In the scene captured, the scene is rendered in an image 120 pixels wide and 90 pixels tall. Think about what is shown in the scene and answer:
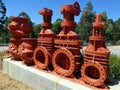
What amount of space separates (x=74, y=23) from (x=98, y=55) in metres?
1.47

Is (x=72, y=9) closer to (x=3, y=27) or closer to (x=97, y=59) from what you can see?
(x=97, y=59)

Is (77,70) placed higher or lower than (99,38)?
lower

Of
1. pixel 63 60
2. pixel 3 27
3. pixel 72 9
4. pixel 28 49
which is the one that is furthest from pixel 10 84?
pixel 3 27

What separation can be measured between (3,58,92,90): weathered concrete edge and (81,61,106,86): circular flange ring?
0.23 metres

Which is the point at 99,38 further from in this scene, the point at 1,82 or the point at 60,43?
the point at 1,82

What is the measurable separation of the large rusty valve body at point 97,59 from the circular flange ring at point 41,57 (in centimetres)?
150

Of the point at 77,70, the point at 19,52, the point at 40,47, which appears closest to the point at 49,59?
the point at 40,47

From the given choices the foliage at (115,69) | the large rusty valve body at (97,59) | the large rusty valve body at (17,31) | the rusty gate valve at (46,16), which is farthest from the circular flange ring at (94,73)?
the large rusty valve body at (17,31)

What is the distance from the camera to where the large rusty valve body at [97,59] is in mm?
5066

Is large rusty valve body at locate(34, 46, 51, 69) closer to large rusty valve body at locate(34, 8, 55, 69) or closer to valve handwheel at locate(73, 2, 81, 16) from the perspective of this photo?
large rusty valve body at locate(34, 8, 55, 69)

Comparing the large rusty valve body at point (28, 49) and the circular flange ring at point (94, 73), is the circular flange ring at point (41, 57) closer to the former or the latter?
the large rusty valve body at point (28, 49)

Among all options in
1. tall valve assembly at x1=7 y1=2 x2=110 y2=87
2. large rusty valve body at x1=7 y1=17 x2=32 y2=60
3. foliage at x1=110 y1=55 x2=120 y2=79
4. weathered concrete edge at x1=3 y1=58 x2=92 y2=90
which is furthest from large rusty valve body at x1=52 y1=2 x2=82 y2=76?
large rusty valve body at x1=7 y1=17 x2=32 y2=60

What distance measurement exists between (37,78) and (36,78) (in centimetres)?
6

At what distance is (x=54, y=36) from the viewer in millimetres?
6805
